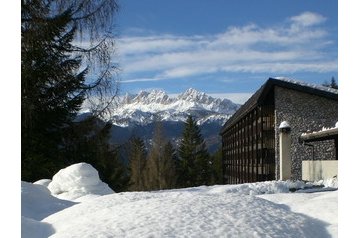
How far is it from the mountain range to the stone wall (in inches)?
63.7

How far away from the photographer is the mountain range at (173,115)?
827 centimetres

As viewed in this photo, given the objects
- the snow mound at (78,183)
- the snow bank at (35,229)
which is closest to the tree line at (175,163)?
the snow mound at (78,183)

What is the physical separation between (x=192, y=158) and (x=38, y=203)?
2534 cm

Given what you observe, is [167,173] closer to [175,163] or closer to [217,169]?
[175,163]

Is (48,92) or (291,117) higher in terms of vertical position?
(48,92)

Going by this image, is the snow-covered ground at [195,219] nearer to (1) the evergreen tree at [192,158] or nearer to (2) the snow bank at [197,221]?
(2) the snow bank at [197,221]

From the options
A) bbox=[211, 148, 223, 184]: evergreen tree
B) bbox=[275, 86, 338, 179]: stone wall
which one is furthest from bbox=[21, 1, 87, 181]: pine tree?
bbox=[211, 148, 223, 184]: evergreen tree

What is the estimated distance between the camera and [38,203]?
425 centimetres

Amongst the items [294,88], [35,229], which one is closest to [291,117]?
[294,88]

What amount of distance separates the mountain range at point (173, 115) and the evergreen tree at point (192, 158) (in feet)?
3.52

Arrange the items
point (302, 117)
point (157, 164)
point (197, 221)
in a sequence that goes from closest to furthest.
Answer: point (197, 221) < point (302, 117) < point (157, 164)

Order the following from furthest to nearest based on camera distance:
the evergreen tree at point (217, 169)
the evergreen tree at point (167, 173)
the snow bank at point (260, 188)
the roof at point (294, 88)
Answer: the evergreen tree at point (217, 169) → the evergreen tree at point (167, 173) → the roof at point (294, 88) → the snow bank at point (260, 188)
